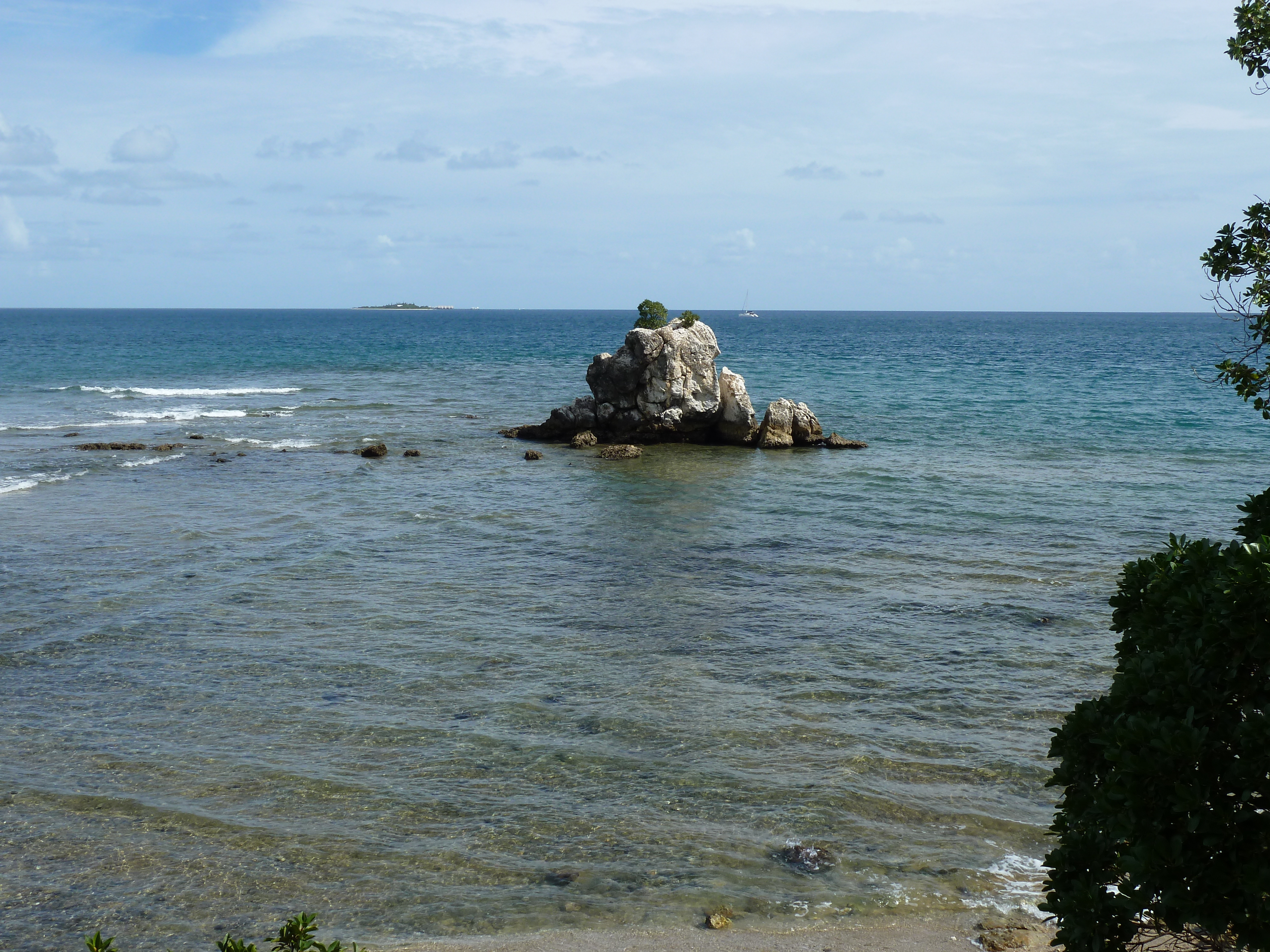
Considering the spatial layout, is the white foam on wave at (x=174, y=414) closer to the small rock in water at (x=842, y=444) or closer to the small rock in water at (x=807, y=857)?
the small rock in water at (x=842, y=444)

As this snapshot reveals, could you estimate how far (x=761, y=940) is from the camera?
9062 mm

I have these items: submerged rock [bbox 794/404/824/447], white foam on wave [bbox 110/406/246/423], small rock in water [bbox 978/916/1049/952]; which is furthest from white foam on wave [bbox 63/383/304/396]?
small rock in water [bbox 978/916/1049/952]

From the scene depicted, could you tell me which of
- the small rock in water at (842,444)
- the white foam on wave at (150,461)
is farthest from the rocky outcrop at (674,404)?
the white foam on wave at (150,461)

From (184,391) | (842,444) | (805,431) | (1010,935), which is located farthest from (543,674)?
(184,391)

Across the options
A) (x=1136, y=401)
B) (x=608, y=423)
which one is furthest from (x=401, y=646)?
(x=1136, y=401)

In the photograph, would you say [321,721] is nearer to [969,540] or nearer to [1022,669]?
[1022,669]

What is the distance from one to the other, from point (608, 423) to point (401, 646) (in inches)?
1010

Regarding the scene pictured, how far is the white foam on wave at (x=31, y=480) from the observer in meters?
31.2

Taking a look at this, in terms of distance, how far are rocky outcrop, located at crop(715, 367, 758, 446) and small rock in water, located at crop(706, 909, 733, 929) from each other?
32.4 m

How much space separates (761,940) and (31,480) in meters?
32.0

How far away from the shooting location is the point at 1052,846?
35.2ft

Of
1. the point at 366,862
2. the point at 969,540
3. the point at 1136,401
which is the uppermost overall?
the point at 1136,401

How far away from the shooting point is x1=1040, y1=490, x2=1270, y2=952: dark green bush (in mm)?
5113

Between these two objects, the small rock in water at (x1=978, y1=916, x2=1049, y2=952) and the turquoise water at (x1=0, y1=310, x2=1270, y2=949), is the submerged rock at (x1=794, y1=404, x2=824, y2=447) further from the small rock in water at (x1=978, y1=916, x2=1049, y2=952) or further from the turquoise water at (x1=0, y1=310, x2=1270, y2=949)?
the small rock in water at (x1=978, y1=916, x2=1049, y2=952)
